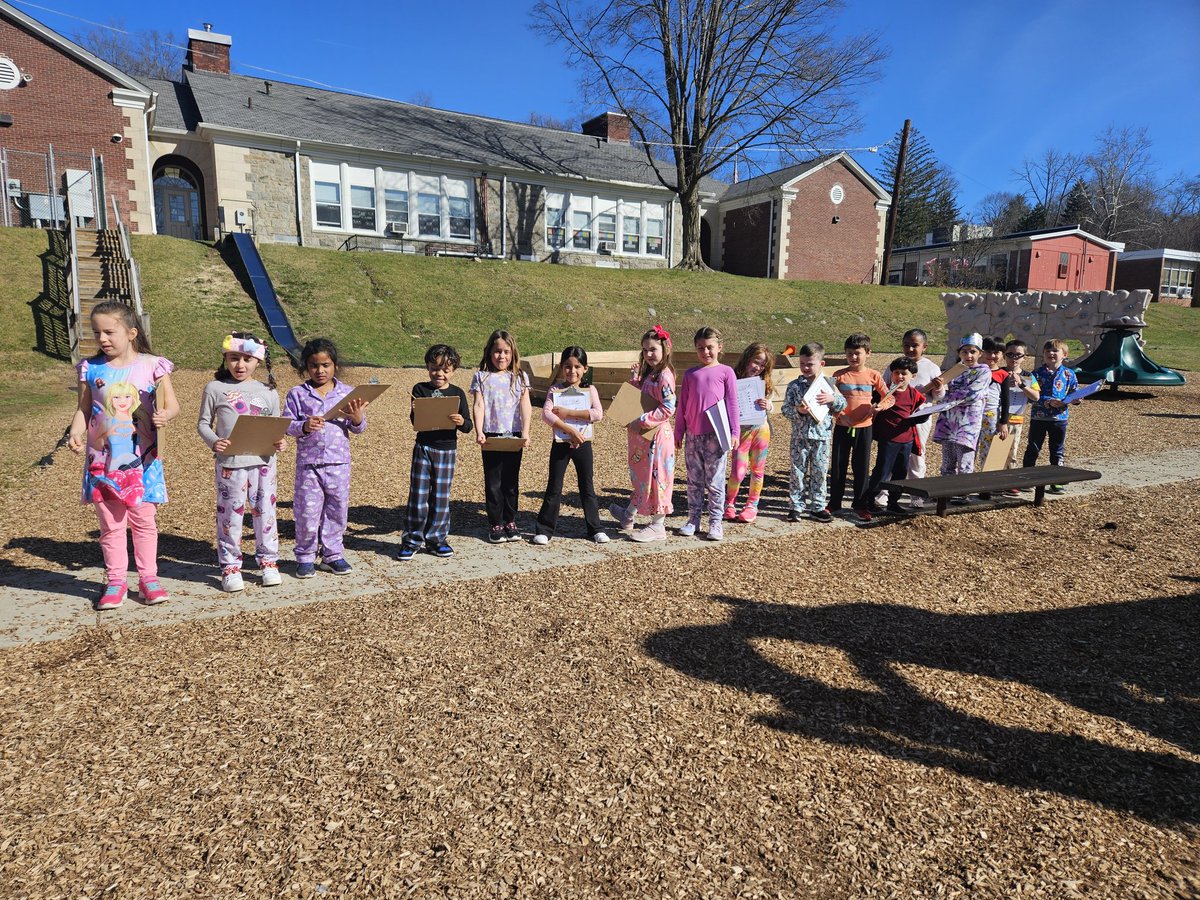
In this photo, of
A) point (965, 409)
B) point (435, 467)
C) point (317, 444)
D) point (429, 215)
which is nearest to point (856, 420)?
point (965, 409)

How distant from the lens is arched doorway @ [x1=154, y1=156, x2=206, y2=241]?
79.9ft

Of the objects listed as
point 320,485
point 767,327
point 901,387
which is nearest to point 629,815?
point 320,485

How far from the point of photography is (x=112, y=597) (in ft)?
14.8

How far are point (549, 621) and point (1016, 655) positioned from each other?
2665 mm

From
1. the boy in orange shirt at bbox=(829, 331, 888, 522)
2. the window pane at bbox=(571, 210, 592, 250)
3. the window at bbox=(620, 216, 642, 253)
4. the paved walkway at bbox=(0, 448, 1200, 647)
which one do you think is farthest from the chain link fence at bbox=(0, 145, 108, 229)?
the boy in orange shirt at bbox=(829, 331, 888, 522)

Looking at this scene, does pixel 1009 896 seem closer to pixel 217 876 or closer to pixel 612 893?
pixel 612 893

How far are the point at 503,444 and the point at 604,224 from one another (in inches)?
1032

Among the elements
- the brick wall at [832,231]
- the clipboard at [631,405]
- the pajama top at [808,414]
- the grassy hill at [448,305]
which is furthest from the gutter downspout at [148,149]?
the brick wall at [832,231]

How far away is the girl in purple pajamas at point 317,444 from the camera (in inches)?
195

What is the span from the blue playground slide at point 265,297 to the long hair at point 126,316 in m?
10.3

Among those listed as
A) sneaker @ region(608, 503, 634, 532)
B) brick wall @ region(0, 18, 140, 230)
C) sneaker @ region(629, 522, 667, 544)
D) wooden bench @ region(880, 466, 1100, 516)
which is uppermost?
brick wall @ region(0, 18, 140, 230)

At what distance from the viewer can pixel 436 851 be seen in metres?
2.58

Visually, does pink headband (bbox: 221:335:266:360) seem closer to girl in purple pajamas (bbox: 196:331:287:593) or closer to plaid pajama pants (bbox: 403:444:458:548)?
girl in purple pajamas (bbox: 196:331:287:593)

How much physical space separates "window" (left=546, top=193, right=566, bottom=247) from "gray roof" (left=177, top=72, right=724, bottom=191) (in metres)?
1.00
